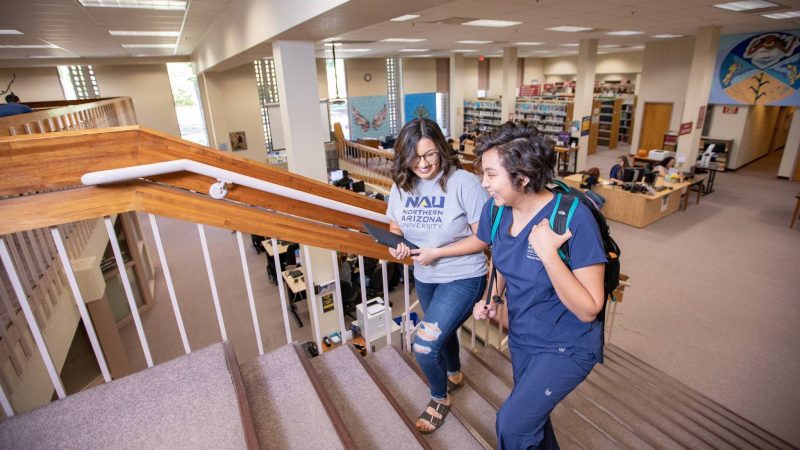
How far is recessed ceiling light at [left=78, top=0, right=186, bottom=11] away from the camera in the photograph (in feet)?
17.0

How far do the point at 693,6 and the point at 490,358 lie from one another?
710 centimetres

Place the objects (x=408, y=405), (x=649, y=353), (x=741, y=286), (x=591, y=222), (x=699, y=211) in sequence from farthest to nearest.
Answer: (x=699, y=211) → (x=741, y=286) → (x=649, y=353) → (x=408, y=405) → (x=591, y=222)

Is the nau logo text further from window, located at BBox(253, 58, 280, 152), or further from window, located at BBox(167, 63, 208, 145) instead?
window, located at BBox(167, 63, 208, 145)

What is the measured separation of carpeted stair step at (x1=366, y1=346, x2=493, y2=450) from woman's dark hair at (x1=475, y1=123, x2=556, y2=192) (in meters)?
1.19

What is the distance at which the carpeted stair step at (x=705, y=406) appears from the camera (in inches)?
126

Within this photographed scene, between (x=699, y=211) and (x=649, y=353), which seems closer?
(x=649, y=353)

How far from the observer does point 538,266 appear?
1.47 m

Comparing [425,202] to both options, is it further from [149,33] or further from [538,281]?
[149,33]

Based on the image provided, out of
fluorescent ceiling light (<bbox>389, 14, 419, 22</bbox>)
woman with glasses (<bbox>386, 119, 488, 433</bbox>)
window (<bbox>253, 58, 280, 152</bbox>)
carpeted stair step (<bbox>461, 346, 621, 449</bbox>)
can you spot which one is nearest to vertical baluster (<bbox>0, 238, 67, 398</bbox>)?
woman with glasses (<bbox>386, 119, 488, 433</bbox>)

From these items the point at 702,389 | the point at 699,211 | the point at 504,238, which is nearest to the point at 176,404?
the point at 504,238

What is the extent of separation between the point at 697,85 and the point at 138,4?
11610 millimetres

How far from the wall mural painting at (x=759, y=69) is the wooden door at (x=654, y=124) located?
5.02 feet

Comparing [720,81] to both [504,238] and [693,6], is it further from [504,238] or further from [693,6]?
[504,238]

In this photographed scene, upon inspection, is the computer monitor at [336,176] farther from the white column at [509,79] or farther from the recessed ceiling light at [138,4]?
the white column at [509,79]
